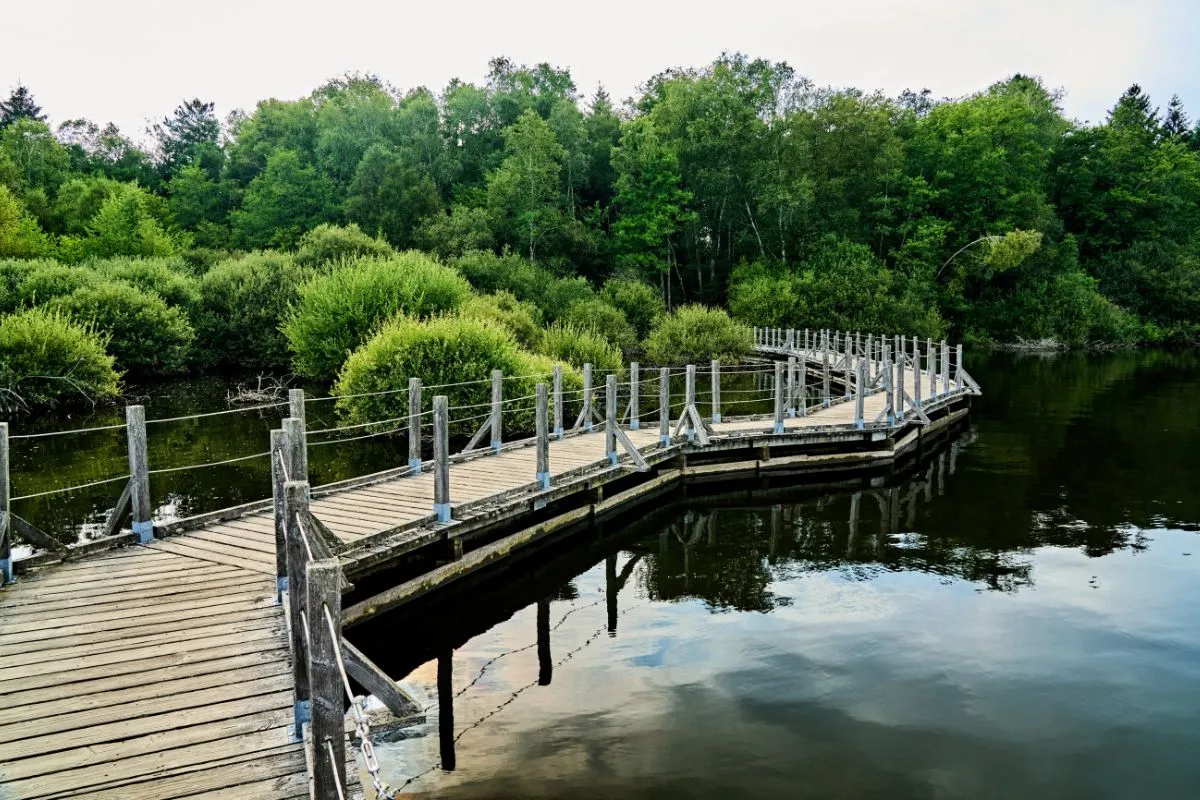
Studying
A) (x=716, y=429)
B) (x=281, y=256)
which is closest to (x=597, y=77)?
(x=281, y=256)

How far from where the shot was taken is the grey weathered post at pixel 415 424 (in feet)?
39.8

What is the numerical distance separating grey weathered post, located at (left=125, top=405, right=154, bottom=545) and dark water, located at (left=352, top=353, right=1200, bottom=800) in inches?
106

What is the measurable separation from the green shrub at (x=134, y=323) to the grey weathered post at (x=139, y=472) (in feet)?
79.0

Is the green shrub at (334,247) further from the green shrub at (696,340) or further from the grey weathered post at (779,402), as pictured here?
the grey weathered post at (779,402)

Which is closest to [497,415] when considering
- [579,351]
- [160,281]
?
[579,351]

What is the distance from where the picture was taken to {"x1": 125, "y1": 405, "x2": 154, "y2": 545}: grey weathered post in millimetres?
8477

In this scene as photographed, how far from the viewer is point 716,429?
1802 cm

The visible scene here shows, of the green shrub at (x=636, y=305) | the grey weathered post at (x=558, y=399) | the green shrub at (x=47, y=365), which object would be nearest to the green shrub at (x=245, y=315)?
the green shrub at (x=47, y=365)

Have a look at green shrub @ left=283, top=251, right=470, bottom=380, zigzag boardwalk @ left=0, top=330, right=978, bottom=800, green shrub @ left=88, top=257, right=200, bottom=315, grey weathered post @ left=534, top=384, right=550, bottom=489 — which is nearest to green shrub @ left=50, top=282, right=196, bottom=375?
green shrub @ left=88, top=257, right=200, bottom=315

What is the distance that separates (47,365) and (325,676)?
26181 millimetres

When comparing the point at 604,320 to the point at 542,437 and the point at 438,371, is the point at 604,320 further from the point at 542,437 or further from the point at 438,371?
the point at 542,437

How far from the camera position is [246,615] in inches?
280

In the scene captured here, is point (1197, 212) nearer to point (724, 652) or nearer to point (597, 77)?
point (597, 77)

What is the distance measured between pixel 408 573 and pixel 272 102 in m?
87.9
